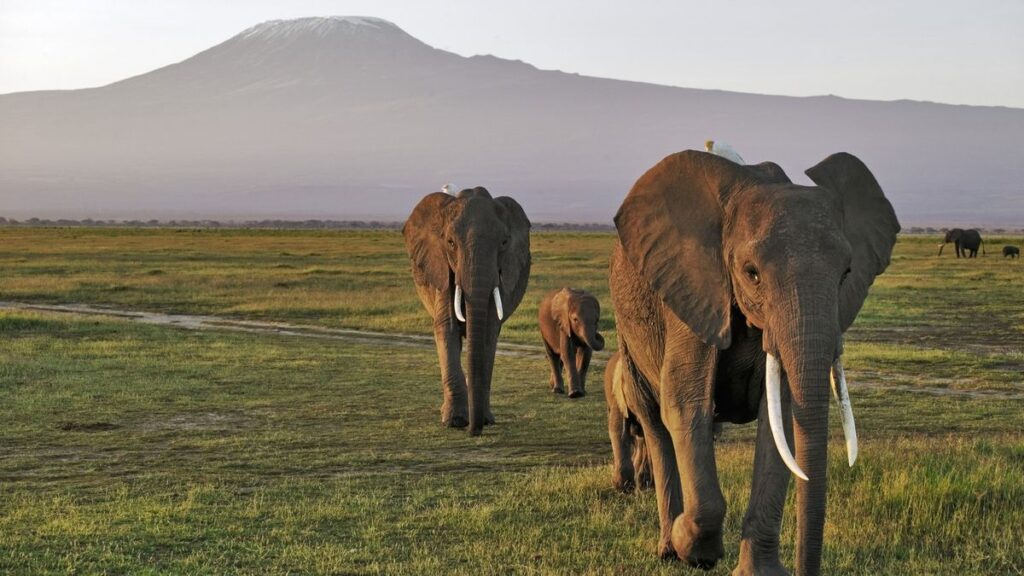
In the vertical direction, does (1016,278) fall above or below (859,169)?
below

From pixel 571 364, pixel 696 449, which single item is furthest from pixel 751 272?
pixel 571 364

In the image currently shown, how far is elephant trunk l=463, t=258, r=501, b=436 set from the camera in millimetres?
12898

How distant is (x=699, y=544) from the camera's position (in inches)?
250

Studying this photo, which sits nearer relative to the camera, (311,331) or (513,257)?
(513,257)

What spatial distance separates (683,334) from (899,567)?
2.34 metres

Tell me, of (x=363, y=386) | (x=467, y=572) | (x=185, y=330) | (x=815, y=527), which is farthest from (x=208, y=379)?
(x=815, y=527)

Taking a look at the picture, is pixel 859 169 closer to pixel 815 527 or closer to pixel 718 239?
pixel 718 239

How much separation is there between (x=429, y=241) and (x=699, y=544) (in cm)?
855

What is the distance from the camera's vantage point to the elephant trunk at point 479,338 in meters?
12.9

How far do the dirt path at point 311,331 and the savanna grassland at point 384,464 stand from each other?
0.22 metres

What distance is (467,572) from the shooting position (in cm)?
745

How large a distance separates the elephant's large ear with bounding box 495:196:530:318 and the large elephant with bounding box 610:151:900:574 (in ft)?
23.0

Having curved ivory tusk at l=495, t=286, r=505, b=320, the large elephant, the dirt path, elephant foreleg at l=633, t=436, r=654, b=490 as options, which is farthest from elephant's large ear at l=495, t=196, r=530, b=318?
the large elephant

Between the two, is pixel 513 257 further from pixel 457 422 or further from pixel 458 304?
pixel 457 422
